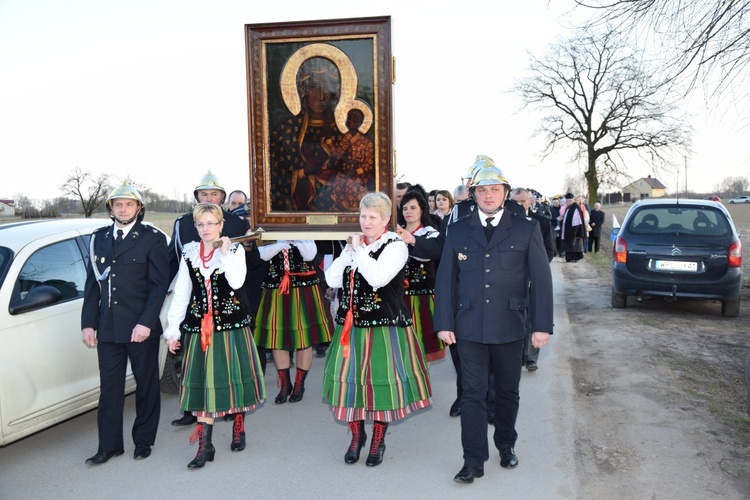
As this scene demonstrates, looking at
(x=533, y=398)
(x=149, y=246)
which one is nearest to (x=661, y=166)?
(x=533, y=398)

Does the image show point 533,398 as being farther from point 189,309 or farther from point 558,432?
point 189,309

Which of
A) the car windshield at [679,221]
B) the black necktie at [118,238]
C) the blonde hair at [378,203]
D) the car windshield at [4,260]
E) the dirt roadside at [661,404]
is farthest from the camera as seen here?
the car windshield at [679,221]

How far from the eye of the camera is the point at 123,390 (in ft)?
16.1

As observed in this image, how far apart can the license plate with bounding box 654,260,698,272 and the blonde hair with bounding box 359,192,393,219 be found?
21.6ft

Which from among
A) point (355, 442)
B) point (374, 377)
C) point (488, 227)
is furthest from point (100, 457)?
point (488, 227)

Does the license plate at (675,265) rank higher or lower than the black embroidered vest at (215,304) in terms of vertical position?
lower

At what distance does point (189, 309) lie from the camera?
15.7ft

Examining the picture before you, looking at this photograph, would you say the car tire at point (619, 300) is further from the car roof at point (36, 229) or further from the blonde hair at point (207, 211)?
the car roof at point (36, 229)

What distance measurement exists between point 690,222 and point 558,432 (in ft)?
21.0

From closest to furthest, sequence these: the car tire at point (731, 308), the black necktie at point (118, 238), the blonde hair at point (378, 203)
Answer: the blonde hair at point (378, 203) → the black necktie at point (118, 238) → the car tire at point (731, 308)

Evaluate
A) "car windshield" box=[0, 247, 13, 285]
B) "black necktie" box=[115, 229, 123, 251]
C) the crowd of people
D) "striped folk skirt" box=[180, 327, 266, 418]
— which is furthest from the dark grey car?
"car windshield" box=[0, 247, 13, 285]

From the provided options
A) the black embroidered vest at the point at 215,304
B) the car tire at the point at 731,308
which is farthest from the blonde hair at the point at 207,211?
the car tire at the point at 731,308

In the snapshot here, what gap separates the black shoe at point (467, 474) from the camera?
14.3 feet

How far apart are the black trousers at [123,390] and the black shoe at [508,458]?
2.53 meters
